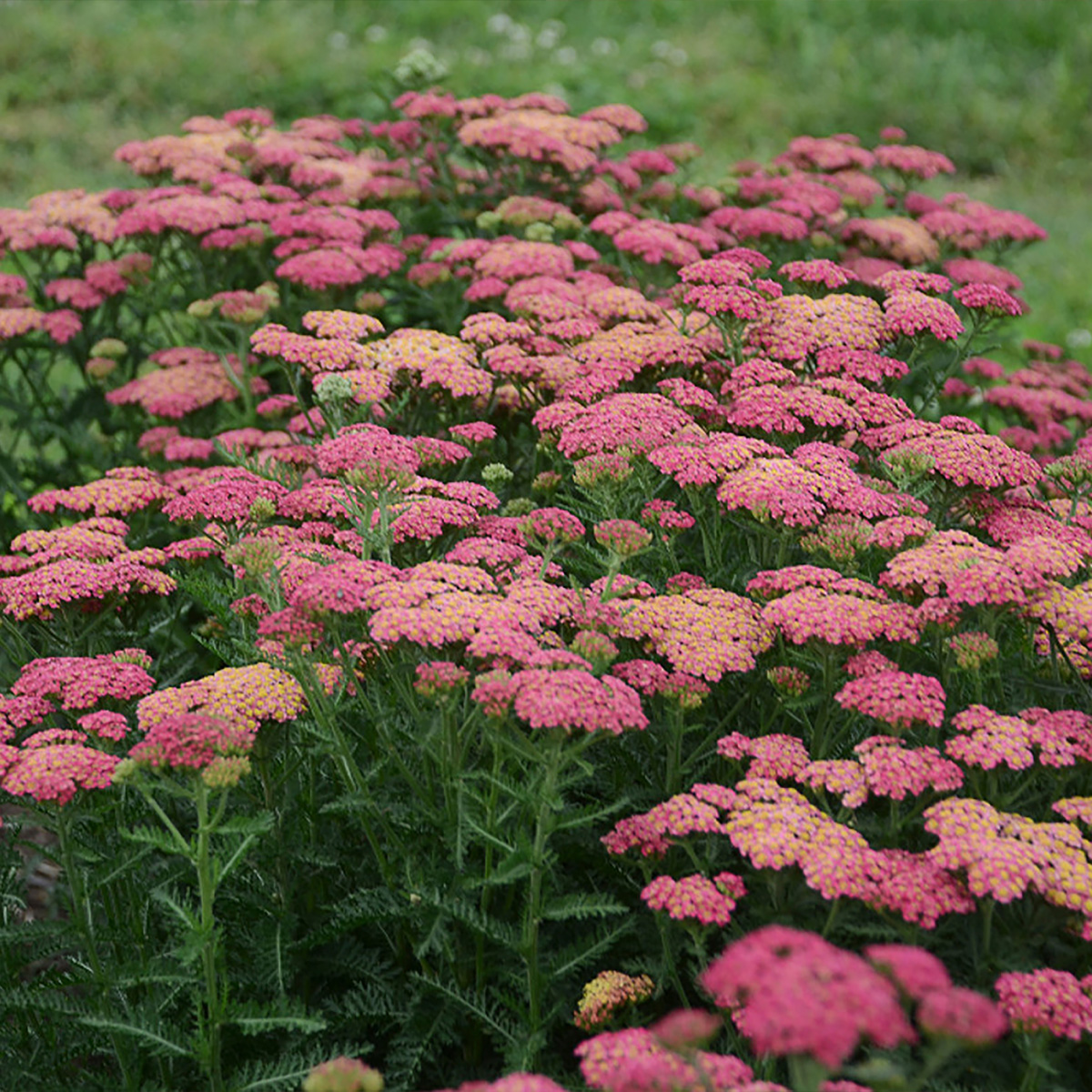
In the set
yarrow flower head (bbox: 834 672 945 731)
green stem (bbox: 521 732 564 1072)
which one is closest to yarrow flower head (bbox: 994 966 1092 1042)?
yarrow flower head (bbox: 834 672 945 731)

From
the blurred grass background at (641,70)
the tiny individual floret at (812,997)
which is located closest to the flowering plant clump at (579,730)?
the tiny individual floret at (812,997)

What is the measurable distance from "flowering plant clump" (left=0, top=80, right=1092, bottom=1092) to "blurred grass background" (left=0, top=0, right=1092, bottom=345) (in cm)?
790

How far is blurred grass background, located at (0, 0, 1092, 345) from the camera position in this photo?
11883mm

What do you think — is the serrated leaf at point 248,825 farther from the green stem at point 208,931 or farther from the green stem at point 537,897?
the green stem at point 537,897

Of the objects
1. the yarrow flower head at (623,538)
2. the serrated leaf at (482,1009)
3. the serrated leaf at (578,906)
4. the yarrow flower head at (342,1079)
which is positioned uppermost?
the yarrow flower head at (623,538)

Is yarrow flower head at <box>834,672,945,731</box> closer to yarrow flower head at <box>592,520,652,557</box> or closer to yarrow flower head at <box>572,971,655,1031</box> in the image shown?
yarrow flower head at <box>592,520,652,557</box>

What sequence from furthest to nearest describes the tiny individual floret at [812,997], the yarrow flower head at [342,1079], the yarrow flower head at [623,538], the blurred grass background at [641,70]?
the blurred grass background at [641,70], the yarrow flower head at [623,538], the yarrow flower head at [342,1079], the tiny individual floret at [812,997]

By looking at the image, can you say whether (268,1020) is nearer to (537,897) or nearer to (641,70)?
(537,897)

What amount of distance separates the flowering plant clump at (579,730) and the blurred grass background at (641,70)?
7.90 meters

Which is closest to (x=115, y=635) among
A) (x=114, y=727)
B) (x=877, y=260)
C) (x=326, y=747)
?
(x=114, y=727)

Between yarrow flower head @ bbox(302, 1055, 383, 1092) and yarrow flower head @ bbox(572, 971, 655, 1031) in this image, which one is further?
yarrow flower head @ bbox(572, 971, 655, 1031)

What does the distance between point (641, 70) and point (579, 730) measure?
40.9 ft

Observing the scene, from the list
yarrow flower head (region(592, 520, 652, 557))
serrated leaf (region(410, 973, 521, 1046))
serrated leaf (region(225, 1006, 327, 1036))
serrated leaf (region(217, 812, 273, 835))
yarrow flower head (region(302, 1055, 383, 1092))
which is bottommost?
serrated leaf (region(410, 973, 521, 1046))

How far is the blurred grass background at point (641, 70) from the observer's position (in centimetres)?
1188
